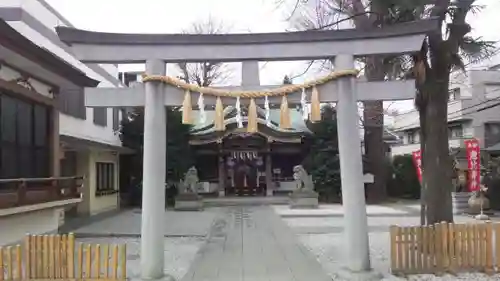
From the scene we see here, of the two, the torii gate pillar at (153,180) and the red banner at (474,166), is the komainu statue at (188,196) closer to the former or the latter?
the red banner at (474,166)

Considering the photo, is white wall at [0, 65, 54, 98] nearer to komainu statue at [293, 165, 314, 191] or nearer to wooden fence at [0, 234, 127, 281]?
wooden fence at [0, 234, 127, 281]

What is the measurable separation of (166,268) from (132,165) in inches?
776

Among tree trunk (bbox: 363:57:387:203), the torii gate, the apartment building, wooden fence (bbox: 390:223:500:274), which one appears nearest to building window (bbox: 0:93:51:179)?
the torii gate

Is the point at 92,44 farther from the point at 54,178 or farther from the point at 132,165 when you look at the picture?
the point at 132,165

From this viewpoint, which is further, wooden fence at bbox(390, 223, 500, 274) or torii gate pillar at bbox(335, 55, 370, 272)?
wooden fence at bbox(390, 223, 500, 274)

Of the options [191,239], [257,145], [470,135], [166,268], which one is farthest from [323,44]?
[470,135]

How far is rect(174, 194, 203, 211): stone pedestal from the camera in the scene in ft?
85.0

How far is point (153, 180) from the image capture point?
891 cm

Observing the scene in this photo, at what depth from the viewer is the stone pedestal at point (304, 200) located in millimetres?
26438

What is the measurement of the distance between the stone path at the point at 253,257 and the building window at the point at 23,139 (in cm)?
510

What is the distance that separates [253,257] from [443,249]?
4.49 meters

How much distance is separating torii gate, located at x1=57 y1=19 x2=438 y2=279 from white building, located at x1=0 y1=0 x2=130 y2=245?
3.09 metres

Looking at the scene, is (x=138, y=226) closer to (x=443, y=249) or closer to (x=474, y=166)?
(x=443, y=249)

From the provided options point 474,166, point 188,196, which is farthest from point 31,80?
point 474,166
